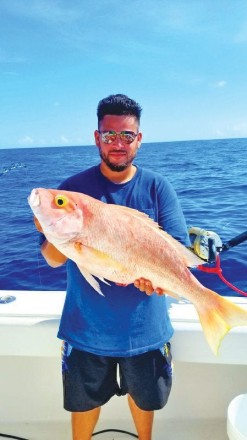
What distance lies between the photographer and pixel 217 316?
1.97 m

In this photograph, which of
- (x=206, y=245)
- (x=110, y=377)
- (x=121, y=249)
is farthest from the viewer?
(x=206, y=245)

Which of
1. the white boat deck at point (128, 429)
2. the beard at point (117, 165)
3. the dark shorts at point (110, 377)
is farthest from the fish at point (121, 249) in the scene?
the white boat deck at point (128, 429)

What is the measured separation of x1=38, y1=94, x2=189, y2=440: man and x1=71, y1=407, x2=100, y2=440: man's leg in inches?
3.0

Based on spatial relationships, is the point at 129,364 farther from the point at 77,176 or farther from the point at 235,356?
the point at 77,176

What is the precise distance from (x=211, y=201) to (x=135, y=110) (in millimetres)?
10080

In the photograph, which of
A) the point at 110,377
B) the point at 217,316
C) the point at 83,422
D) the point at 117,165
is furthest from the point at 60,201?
the point at 83,422

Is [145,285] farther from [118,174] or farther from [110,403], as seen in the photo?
[110,403]

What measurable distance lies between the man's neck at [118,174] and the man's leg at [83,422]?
1.44 m

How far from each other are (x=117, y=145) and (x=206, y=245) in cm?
122

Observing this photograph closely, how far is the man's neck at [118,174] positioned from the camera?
7.54ft

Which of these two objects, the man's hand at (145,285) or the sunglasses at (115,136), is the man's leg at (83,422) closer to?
the man's hand at (145,285)

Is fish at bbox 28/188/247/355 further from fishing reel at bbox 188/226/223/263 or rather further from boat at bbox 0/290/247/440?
fishing reel at bbox 188/226/223/263

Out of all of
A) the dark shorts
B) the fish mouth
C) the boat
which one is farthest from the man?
the fish mouth

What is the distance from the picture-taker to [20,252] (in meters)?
8.06
